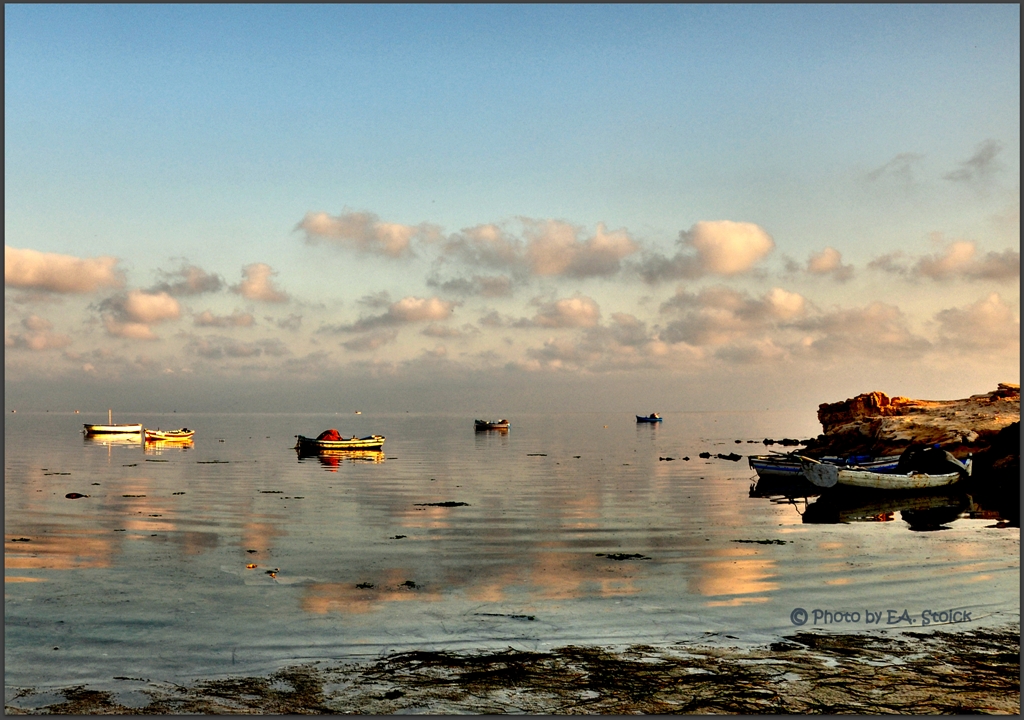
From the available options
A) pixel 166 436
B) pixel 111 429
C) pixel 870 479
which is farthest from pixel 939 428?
pixel 111 429

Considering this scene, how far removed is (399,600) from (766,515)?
96.4 feet

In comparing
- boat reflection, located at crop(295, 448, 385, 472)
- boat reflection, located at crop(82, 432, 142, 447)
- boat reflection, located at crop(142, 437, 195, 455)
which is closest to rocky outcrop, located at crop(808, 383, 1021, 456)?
boat reflection, located at crop(295, 448, 385, 472)

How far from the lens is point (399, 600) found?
73.4ft

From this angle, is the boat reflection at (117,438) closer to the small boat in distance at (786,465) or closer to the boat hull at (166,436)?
the boat hull at (166,436)

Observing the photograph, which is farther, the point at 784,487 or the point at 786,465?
the point at 784,487

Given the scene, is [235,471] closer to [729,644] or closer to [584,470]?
[584,470]

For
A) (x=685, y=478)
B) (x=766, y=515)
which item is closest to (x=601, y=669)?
(x=766, y=515)

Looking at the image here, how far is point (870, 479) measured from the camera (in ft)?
177

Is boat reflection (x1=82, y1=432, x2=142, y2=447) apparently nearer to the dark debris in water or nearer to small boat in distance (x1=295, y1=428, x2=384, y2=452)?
small boat in distance (x1=295, y1=428, x2=384, y2=452)

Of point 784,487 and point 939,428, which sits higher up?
point 939,428

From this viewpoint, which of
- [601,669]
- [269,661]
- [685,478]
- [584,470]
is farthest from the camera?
[584,470]

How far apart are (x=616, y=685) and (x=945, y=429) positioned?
74065mm

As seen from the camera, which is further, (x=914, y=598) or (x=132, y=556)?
(x=132, y=556)

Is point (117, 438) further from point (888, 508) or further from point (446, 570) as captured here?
point (888, 508)
